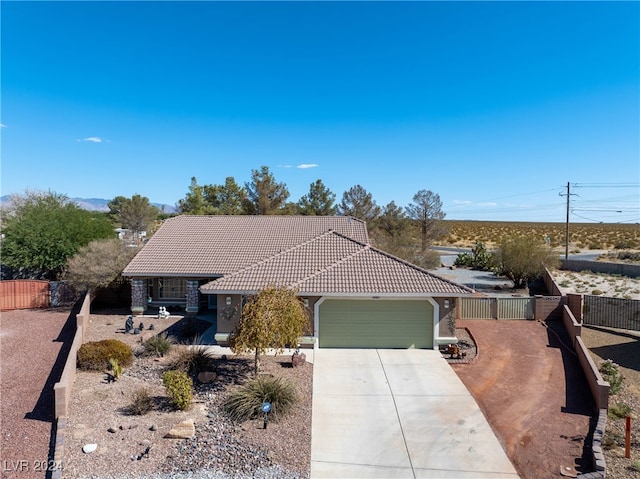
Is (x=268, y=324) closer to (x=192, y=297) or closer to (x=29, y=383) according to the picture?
(x=29, y=383)

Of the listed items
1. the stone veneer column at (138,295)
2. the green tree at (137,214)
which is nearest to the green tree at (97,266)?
the stone veneer column at (138,295)

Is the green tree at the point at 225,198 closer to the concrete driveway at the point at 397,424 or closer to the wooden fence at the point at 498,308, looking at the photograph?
the wooden fence at the point at 498,308

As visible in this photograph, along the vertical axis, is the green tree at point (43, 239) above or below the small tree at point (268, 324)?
above

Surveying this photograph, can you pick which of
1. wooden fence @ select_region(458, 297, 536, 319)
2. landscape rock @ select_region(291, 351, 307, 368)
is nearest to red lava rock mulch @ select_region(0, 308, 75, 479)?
landscape rock @ select_region(291, 351, 307, 368)


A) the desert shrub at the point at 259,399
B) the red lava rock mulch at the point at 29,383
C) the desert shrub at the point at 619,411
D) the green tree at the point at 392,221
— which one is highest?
the green tree at the point at 392,221

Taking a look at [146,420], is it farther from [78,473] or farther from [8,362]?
[8,362]
